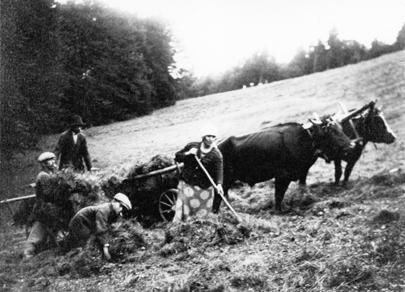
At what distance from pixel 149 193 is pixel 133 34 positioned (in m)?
5.01

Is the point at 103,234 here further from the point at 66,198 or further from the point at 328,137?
the point at 328,137

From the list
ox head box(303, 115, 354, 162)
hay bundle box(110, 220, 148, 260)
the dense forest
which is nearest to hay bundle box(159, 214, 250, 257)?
hay bundle box(110, 220, 148, 260)

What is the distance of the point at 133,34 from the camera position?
35.9 ft

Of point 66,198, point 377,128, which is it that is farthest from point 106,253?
point 377,128

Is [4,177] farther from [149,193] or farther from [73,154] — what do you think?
[149,193]

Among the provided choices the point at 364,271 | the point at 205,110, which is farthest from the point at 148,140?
the point at 364,271

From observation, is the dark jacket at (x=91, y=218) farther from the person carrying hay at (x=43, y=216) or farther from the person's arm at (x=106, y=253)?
the person carrying hay at (x=43, y=216)

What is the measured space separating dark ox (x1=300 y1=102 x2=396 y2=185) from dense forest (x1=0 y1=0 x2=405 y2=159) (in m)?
2.03

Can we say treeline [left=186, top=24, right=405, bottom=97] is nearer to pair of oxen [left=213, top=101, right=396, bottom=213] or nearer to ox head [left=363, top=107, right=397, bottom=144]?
ox head [left=363, top=107, right=397, bottom=144]

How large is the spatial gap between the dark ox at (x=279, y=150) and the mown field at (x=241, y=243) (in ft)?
2.20

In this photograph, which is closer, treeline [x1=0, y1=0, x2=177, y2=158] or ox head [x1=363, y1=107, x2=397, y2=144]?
treeline [x1=0, y1=0, x2=177, y2=158]

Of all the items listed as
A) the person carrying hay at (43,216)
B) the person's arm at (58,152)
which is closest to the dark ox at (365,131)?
the person's arm at (58,152)

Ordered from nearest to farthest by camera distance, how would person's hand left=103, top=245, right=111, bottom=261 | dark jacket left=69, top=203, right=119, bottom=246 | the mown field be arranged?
the mown field → person's hand left=103, top=245, right=111, bottom=261 → dark jacket left=69, top=203, right=119, bottom=246

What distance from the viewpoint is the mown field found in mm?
4438
